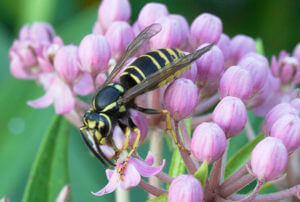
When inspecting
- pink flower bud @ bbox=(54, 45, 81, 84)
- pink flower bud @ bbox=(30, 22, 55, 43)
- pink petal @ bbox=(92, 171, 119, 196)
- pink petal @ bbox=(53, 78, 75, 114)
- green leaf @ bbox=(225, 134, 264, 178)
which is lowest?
green leaf @ bbox=(225, 134, 264, 178)

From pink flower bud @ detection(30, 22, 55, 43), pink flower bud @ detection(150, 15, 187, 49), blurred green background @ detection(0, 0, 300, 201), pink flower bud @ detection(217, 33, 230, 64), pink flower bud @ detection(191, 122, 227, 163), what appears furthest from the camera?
blurred green background @ detection(0, 0, 300, 201)

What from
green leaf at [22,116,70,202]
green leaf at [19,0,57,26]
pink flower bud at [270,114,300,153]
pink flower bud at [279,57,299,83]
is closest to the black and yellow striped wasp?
pink flower bud at [270,114,300,153]

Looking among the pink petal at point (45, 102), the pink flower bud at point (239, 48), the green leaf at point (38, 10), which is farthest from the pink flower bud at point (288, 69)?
the green leaf at point (38, 10)

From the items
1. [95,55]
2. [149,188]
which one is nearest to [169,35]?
[95,55]

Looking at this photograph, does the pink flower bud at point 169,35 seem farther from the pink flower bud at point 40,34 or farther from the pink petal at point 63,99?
the pink flower bud at point 40,34

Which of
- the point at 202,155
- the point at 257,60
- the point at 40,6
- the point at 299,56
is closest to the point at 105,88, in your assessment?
the point at 202,155

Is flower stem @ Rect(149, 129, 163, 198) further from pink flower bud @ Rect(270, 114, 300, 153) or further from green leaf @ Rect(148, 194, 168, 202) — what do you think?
pink flower bud @ Rect(270, 114, 300, 153)
